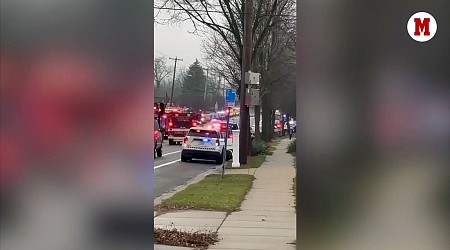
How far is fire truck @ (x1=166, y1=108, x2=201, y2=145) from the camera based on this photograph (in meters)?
45.4

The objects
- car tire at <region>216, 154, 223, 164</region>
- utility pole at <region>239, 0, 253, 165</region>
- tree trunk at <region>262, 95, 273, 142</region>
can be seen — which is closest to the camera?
utility pole at <region>239, 0, 253, 165</region>

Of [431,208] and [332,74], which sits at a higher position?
[332,74]

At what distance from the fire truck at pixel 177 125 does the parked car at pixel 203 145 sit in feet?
63.6

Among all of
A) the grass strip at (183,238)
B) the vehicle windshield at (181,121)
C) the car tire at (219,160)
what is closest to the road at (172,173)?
the car tire at (219,160)

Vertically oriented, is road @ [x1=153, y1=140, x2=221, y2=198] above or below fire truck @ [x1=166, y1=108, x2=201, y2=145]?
below

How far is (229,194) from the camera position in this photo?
12680 mm

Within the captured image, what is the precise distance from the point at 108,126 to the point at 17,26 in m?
0.88

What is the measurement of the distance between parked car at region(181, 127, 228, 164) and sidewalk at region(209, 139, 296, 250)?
34.2 ft

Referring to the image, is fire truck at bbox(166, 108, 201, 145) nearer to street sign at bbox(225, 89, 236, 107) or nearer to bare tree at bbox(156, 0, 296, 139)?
bare tree at bbox(156, 0, 296, 139)

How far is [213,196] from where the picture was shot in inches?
480

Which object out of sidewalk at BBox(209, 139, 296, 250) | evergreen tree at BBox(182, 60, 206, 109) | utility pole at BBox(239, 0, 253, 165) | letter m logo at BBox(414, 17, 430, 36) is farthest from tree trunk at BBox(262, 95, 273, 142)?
letter m logo at BBox(414, 17, 430, 36)

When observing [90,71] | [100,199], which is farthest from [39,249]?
[90,71]

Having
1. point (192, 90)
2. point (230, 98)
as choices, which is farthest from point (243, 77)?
point (192, 90)

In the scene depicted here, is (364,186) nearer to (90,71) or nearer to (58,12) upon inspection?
(90,71)
